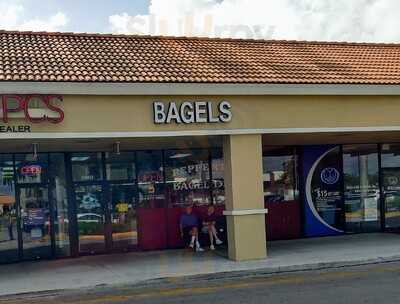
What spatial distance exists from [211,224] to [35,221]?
4.91 m

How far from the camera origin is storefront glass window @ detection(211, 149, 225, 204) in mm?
16812

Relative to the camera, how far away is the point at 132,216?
16156 mm

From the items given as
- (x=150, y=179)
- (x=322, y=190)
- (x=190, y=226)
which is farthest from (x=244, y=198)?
(x=322, y=190)

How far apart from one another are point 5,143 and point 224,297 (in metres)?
6.53

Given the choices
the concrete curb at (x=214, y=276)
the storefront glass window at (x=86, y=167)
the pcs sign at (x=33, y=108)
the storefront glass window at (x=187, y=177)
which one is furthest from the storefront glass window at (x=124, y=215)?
the concrete curb at (x=214, y=276)

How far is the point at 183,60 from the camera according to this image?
14.6 metres

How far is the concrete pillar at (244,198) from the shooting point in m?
13.4

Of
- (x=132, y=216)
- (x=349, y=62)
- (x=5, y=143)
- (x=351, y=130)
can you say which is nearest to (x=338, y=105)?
(x=351, y=130)

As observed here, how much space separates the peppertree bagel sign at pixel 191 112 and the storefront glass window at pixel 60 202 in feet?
13.5

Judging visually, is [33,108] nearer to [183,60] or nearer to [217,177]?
[183,60]

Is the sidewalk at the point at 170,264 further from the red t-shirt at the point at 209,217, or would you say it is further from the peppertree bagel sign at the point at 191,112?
the peppertree bagel sign at the point at 191,112

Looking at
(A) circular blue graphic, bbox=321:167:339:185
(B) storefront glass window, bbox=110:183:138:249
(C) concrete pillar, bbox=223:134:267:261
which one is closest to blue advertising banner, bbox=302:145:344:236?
(A) circular blue graphic, bbox=321:167:339:185

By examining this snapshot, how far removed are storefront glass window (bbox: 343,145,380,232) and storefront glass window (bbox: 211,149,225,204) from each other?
167 inches

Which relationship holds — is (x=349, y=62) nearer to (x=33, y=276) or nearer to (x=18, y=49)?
(x=18, y=49)
